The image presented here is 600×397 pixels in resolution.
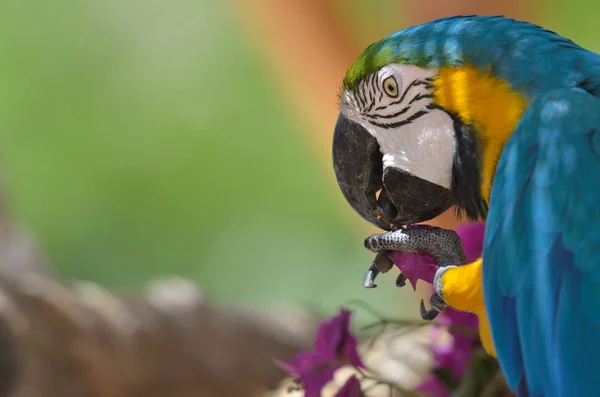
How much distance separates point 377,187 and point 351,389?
0.23 metres

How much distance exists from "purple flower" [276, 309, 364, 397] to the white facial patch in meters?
0.20

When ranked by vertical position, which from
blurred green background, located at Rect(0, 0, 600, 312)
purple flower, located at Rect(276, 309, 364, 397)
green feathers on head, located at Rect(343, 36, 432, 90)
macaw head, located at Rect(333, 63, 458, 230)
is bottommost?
purple flower, located at Rect(276, 309, 364, 397)

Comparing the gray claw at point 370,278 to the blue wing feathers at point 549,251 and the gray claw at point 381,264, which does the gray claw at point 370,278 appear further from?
the blue wing feathers at point 549,251

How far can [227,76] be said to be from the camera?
3725 millimetres

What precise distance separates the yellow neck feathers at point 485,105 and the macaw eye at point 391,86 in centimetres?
5

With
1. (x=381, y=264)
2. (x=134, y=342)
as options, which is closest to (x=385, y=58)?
(x=381, y=264)

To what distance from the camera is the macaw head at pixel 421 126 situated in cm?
81

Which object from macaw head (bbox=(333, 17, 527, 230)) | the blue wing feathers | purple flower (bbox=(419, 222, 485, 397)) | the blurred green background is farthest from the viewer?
the blurred green background

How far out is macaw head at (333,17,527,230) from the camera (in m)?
0.81

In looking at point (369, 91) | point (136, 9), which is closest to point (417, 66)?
point (369, 91)

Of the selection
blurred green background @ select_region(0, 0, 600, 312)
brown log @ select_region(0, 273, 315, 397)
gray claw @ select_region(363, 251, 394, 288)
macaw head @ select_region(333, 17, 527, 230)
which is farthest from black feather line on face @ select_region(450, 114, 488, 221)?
blurred green background @ select_region(0, 0, 600, 312)

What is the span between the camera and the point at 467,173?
2.79 ft

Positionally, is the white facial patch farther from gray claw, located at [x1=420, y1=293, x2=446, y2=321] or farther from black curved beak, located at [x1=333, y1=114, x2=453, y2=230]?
gray claw, located at [x1=420, y1=293, x2=446, y2=321]

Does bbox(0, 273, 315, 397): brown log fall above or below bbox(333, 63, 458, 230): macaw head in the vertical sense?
above
